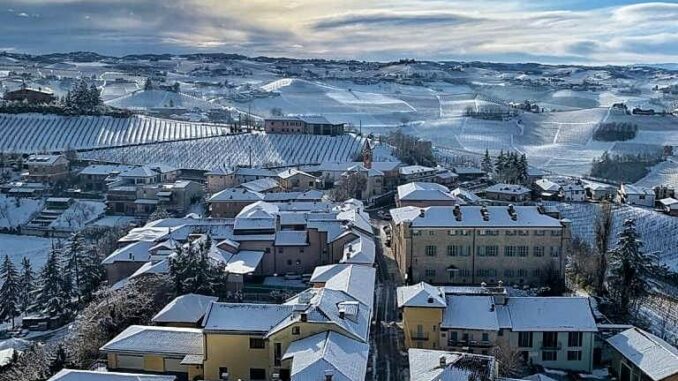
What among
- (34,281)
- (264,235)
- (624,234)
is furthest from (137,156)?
(624,234)

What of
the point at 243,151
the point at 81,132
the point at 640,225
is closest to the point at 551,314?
the point at 640,225

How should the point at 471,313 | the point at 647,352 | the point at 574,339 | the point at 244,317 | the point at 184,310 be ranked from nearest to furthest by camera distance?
the point at 244,317
the point at 647,352
the point at 574,339
the point at 471,313
the point at 184,310

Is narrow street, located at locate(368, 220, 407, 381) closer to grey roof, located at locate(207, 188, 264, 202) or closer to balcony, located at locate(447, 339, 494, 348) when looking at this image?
balcony, located at locate(447, 339, 494, 348)

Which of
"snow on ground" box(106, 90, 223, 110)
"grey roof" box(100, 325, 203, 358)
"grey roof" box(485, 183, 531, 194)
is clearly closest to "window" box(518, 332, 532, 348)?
"grey roof" box(100, 325, 203, 358)

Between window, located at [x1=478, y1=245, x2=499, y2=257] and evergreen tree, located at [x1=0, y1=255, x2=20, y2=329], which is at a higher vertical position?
window, located at [x1=478, y1=245, x2=499, y2=257]

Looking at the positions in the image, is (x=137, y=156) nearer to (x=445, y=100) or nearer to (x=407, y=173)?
(x=407, y=173)

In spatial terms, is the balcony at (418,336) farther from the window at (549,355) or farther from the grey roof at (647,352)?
the grey roof at (647,352)

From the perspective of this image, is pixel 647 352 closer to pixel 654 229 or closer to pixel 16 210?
pixel 654 229
